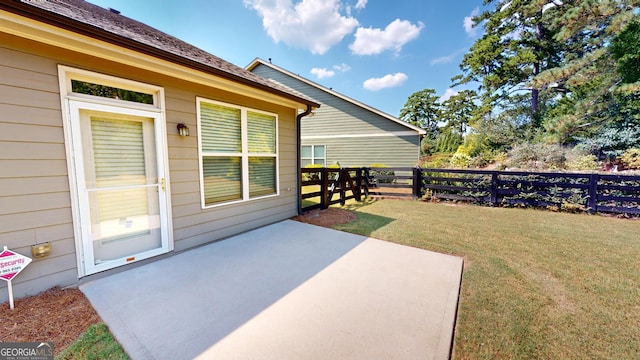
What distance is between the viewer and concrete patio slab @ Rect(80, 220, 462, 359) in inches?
69.8

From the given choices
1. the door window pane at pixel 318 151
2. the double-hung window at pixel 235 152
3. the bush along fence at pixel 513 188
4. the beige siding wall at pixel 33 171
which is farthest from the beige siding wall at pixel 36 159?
the door window pane at pixel 318 151

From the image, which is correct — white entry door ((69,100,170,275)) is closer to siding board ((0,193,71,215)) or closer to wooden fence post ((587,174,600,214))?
siding board ((0,193,71,215))

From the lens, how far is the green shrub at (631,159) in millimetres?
8208

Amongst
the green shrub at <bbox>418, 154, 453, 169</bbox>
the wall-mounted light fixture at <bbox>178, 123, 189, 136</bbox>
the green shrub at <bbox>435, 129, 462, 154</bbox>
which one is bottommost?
the green shrub at <bbox>418, 154, 453, 169</bbox>

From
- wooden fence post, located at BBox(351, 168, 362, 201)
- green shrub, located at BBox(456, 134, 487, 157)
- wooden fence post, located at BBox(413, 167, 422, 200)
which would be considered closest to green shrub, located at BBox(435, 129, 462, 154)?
green shrub, located at BBox(456, 134, 487, 157)

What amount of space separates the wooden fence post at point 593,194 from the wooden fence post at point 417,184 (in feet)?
12.6

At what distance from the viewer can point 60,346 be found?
5.73 feet

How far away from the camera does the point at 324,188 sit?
6.43m

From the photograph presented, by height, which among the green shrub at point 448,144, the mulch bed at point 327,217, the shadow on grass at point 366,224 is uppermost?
the green shrub at point 448,144

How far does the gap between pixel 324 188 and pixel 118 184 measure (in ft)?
14.3

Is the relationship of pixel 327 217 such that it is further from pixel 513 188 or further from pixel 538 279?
pixel 513 188

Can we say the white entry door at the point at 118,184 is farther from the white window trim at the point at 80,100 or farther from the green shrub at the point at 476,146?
the green shrub at the point at 476,146

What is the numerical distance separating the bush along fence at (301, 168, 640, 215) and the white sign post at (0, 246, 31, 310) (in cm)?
435

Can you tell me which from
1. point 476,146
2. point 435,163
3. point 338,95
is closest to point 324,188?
point 435,163
